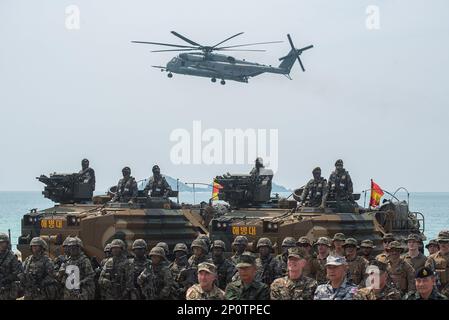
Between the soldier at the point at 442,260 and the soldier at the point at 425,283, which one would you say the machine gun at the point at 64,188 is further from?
the soldier at the point at 425,283

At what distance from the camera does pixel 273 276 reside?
17.3 meters

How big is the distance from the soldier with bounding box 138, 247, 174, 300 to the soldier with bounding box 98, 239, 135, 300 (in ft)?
1.73

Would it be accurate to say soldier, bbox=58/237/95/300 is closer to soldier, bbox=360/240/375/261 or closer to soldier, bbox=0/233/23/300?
soldier, bbox=0/233/23/300

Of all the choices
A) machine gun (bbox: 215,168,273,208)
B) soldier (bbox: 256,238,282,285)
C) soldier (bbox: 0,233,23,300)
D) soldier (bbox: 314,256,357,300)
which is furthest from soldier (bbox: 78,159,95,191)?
soldier (bbox: 314,256,357,300)

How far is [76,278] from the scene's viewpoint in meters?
17.0

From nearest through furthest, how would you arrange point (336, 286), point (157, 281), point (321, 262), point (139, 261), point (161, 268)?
point (336, 286) < point (157, 281) < point (161, 268) < point (139, 261) < point (321, 262)

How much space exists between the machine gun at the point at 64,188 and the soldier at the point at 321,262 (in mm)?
9093

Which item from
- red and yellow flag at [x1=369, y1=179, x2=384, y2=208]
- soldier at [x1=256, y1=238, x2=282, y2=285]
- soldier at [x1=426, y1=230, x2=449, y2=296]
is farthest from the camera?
red and yellow flag at [x1=369, y1=179, x2=384, y2=208]

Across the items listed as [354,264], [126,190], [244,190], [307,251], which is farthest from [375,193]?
[354,264]

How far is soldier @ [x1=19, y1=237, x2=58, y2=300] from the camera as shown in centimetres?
1706

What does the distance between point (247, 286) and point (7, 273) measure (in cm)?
737

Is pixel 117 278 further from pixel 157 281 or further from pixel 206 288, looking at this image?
pixel 206 288

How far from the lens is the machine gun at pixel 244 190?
2495 centimetres
